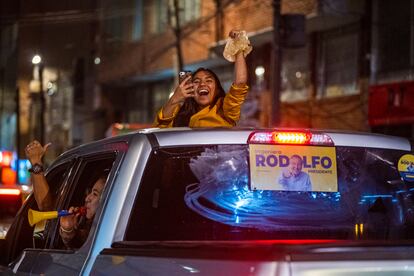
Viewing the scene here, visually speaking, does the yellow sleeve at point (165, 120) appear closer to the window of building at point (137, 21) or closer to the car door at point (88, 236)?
the car door at point (88, 236)

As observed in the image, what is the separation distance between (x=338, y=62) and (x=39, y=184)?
13731 mm

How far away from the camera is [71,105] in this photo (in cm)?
3566

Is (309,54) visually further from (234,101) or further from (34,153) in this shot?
(34,153)

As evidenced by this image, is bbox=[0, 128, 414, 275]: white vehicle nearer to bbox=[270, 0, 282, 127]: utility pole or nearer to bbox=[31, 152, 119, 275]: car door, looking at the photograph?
bbox=[31, 152, 119, 275]: car door

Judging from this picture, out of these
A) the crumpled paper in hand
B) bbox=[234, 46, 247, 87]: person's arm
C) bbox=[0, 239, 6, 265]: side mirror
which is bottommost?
bbox=[0, 239, 6, 265]: side mirror

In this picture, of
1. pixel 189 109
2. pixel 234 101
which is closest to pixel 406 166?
pixel 234 101

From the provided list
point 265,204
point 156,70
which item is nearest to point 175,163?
point 265,204

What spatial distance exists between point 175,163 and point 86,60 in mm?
31507

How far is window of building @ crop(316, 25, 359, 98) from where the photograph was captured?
1653 cm

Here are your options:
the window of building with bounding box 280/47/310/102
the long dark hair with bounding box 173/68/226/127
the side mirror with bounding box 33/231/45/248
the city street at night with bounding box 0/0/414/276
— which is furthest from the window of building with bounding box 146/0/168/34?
the side mirror with bounding box 33/231/45/248

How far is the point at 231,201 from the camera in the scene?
3418 mm

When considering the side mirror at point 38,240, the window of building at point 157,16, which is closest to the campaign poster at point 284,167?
the side mirror at point 38,240

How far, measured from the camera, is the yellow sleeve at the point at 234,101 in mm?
4336

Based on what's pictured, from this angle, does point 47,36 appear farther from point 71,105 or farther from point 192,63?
point 192,63
